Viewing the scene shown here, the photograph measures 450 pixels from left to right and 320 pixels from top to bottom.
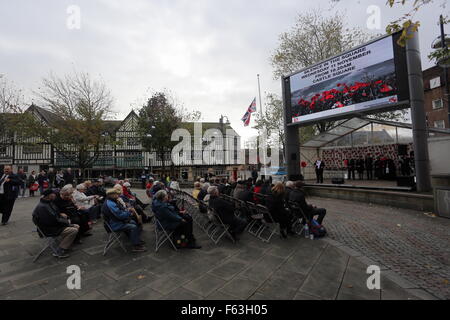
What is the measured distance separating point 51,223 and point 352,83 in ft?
41.0

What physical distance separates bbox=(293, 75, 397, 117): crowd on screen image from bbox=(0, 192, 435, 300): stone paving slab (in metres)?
7.89

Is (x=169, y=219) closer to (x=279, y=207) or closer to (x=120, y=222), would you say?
(x=120, y=222)

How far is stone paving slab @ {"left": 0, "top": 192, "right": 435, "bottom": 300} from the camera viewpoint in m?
2.58

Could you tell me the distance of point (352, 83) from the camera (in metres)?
9.41

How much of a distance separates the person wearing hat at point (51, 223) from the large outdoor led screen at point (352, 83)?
11692 millimetres

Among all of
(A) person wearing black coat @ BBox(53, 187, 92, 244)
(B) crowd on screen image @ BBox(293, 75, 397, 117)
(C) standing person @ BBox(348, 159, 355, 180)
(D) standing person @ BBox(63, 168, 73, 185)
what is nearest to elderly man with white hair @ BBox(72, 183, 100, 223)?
(A) person wearing black coat @ BBox(53, 187, 92, 244)

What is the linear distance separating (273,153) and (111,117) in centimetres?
2735

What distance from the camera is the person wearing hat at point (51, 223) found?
3588 mm

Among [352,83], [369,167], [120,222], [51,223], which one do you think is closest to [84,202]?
[51,223]

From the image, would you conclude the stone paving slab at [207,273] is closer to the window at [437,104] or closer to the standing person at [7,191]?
the standing person at [7,191]

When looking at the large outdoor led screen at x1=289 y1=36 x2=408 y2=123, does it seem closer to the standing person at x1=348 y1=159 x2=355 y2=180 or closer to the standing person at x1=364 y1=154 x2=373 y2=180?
the standing person at x1=348 y1=159 x2=355 y2=180

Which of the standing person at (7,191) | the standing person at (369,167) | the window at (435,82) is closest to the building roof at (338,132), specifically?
the standing person at (369,167)

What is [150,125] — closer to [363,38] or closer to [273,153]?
[363,38]
